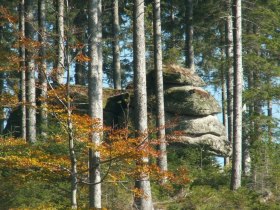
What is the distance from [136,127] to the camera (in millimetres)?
14312

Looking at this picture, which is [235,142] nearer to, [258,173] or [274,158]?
[258,173]

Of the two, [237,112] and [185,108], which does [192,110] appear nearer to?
[185,108]

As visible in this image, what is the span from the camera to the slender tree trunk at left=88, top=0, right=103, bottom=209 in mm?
11320

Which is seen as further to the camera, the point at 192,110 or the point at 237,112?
the point at 192,110

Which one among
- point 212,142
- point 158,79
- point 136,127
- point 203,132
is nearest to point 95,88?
point 136,127

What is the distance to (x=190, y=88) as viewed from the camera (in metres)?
20.8

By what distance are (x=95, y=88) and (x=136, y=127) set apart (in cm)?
263

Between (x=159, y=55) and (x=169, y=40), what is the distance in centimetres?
1178

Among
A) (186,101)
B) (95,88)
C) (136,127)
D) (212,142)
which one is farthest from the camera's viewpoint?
(186,101)

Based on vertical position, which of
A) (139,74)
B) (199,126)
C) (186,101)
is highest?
(139,74)

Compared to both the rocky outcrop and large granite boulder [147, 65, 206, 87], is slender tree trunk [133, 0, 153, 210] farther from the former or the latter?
large granite boulder [147, 65, 206, 87]

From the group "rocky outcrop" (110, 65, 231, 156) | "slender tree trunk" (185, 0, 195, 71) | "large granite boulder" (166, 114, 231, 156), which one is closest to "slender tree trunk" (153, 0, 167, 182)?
"rocky outcrop" (110, 65, 231, 156)

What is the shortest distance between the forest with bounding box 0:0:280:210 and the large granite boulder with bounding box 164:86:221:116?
0.13ft

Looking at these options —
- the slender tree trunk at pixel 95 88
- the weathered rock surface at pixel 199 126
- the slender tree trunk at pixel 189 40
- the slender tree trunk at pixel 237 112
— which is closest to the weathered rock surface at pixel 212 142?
the weathered rock surface at pixel 199 126
